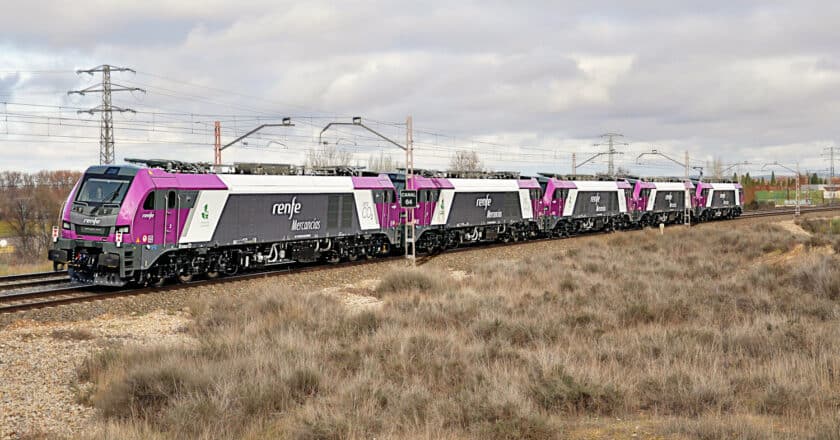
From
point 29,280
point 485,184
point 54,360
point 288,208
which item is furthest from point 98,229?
point 485,184

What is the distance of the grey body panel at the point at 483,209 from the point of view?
35.8 m

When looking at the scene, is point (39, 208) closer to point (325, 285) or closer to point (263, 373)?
point (325, 285)

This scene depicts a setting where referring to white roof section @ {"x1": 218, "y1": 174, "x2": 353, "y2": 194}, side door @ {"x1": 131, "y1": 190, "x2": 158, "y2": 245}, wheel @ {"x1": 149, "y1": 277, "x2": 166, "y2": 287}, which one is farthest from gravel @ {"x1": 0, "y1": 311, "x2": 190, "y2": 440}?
white roof section @ {"x1": 218, "y1": 174, "x2": 353, "y2": 194}

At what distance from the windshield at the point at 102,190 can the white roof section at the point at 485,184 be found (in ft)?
58.5

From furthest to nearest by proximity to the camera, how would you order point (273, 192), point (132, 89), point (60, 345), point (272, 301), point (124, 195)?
point (132, 89) < point (273, 192) < point (124, 195) < point (272, 301) < point (60, 345)

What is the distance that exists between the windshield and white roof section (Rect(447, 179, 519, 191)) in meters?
17.8

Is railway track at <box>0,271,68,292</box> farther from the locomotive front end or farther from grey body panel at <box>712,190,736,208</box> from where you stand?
grey body panel at <box>712,190,736,208</box>

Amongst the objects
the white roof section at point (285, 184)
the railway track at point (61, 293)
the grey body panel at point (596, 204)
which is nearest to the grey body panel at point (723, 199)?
the grey body panel at point (596, 204)

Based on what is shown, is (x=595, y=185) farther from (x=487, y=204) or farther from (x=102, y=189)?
(x=102, y=189)

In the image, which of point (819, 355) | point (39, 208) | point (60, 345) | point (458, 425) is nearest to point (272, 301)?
point (60, 345)

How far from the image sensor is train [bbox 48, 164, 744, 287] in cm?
2041

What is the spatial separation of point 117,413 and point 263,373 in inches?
78.8

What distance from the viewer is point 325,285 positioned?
2297cm

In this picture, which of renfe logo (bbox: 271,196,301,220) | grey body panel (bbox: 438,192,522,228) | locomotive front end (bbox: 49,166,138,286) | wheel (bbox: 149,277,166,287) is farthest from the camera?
grey body panel (bbox: 438,192,522,228)
